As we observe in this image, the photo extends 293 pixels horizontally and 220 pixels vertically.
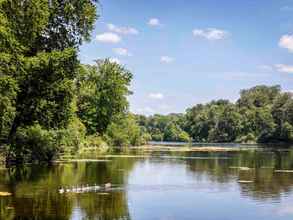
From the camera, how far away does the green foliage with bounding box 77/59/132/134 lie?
121125 millimetres

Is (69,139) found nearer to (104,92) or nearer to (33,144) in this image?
(33,144)

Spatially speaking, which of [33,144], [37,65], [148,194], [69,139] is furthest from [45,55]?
[69,139]

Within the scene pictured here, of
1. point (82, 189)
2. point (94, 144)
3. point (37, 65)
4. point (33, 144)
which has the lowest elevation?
point (82, 189)

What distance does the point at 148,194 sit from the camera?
130 feet

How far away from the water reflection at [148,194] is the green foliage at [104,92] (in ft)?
203

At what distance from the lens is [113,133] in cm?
13138

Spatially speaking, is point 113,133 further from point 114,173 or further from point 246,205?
point 246,205

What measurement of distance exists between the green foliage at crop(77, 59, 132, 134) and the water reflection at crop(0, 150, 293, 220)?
62.0 metres

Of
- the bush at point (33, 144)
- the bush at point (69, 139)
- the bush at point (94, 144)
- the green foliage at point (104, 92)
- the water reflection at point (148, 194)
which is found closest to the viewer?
the water reflection at point (148, 194)

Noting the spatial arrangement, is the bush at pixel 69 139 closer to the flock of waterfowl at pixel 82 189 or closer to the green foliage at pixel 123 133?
the flock of waterfowl at pixel 82 189

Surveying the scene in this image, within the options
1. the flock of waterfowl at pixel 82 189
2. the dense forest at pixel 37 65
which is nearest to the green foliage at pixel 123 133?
the dense forest at pixel 37 65

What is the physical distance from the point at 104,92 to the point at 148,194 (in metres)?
84.4

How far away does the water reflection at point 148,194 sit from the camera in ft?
102

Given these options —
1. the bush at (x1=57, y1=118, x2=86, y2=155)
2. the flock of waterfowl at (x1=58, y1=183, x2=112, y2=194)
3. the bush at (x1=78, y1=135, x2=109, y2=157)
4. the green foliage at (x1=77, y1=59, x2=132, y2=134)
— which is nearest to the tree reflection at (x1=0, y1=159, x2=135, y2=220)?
the flock of waterfowl at (x1=58, y1=183, x2=112, y2=194)
